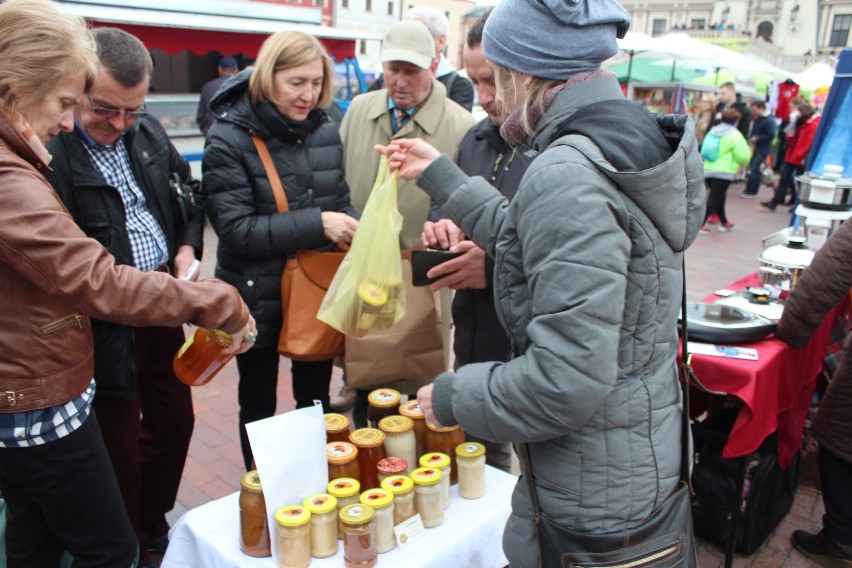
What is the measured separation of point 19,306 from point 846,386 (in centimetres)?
290

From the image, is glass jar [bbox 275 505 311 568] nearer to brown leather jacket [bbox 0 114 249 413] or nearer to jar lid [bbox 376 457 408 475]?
jar lid [bbox 376 457 408 475]

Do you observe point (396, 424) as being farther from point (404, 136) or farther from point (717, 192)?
point (717, 192)

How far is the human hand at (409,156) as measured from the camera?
1.98 m

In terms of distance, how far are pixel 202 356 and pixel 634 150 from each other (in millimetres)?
1425

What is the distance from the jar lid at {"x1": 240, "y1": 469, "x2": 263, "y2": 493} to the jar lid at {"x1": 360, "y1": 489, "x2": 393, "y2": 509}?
26 cm

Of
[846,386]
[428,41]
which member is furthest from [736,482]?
[428,41]

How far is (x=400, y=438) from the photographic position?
1932mm

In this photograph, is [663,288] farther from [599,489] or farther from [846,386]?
[846,386]

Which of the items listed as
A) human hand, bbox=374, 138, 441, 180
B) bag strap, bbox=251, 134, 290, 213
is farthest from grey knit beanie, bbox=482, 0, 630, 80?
bag strap, bbox=251, 134, 290, 213

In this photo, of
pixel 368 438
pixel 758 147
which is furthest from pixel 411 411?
pixel 758 147

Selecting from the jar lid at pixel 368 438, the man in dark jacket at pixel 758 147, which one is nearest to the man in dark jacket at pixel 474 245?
the jar lid at pixel 368 438

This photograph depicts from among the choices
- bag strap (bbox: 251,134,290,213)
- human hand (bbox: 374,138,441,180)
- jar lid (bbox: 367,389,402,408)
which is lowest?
jar lid (bbox: 367,389,402,408)

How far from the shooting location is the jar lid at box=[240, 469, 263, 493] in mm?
1686

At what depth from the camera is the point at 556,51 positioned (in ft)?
4.27
